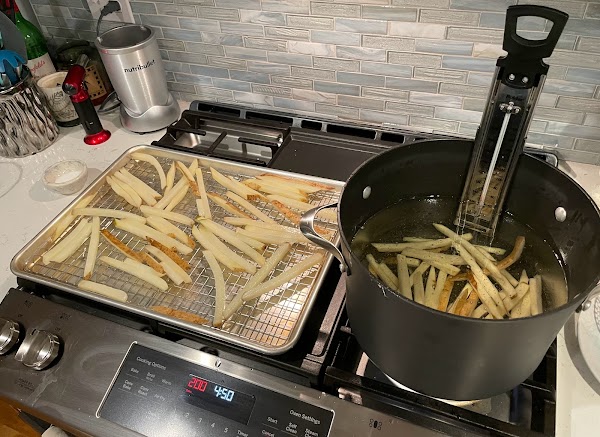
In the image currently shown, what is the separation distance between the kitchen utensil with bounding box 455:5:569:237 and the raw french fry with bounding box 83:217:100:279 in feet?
2.21

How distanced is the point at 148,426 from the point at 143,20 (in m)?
1.01

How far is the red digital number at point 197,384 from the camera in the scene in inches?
30.5

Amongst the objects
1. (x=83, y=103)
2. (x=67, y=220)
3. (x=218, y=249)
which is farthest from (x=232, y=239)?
(x=83, y=103)

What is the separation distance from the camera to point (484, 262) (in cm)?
72

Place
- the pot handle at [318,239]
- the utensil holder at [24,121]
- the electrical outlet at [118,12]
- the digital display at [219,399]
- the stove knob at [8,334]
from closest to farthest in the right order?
the pot handle at [318,239] < the digital display at [219,399] < the stove knob at [8,334] < the utensil holder at [24,121] < the electrical outlet at [118,12]

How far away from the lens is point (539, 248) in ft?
2.40

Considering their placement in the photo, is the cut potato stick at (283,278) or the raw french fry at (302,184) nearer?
the cut potato stick at (283,278)

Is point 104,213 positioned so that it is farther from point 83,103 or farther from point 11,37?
point 11,37

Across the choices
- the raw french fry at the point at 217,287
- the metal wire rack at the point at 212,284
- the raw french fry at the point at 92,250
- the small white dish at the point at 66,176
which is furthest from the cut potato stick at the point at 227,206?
the small white dish at the point at 66,176

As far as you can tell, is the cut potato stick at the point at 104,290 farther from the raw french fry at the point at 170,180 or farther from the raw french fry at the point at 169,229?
the raw french fry at the point at 170,180

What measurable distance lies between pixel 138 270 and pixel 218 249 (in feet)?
0.50

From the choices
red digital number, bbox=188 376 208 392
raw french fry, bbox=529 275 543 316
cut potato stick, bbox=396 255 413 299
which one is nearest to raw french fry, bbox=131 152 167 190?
red digital number, bbox=188 376 208 392

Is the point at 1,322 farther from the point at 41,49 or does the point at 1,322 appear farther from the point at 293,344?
the point at 41,49

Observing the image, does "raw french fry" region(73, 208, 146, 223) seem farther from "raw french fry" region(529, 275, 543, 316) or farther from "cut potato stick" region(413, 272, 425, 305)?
"raw french fry" region(529, 275, 543, 316)
